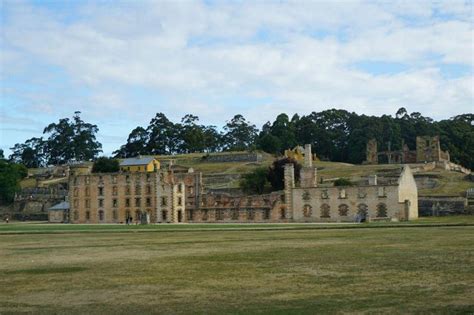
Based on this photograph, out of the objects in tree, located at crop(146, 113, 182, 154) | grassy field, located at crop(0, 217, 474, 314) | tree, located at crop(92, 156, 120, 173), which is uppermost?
tree, located at crop(146, 113, 182, 154)

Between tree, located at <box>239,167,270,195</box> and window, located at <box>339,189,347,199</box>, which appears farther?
tree, located at <box>239,167,270,195</box>

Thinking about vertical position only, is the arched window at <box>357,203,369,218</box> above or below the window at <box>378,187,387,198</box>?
below

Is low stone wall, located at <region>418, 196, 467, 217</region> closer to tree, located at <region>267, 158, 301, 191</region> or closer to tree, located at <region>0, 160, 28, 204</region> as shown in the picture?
tree, located at <region>267, 158, 301, 191</region>

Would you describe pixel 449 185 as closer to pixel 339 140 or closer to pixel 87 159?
pixel 339 140

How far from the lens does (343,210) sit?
209 feet

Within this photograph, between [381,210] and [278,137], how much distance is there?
237ft

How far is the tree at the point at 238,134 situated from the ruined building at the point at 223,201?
80802 mm

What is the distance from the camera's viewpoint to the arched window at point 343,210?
63622 mm

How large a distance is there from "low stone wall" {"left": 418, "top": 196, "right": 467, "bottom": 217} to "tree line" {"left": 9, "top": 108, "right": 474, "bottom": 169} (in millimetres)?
52306

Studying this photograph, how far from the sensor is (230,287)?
13.4 m

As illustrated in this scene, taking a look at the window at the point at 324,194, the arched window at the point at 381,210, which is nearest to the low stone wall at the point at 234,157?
the window at the point at 324,194

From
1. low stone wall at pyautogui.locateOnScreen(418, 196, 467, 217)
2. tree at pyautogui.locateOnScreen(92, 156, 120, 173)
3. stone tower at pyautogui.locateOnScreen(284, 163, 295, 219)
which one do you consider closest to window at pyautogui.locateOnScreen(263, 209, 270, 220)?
stone tower at pyautogui.locateOnScreen(284, 163, 295, 219)

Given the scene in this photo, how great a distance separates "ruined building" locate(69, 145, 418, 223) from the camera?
62.3 meters

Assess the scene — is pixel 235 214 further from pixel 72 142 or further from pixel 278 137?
pixel 72 142
